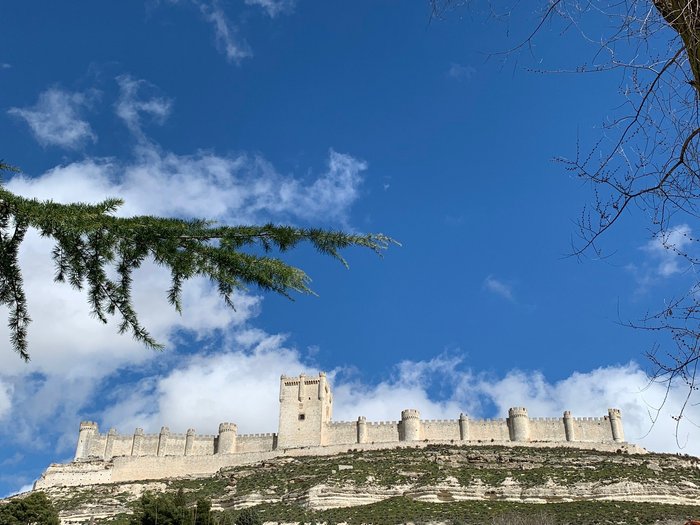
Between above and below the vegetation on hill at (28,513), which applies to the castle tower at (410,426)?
above

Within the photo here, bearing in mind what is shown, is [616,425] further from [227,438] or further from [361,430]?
[227,438]

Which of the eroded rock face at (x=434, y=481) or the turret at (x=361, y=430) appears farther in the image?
the turret at (x=361, y=430)

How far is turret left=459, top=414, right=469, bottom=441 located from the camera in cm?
6294

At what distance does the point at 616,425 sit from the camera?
63125mm

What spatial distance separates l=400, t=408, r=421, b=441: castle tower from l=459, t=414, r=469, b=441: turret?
12.0 feet

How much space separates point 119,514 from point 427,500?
67.5 ft

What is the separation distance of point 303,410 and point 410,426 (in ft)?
33.2

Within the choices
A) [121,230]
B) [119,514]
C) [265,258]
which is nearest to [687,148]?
[265,258]

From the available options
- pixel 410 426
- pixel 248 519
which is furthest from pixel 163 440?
pixel 248 519

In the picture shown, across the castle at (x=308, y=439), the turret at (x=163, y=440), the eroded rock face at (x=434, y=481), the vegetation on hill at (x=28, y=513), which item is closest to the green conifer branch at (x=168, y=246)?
the vegetation on hill at (x=28, y=513)

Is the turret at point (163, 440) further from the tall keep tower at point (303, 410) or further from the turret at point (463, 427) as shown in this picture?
the turret at point (463, 427)

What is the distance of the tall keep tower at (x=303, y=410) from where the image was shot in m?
64.9

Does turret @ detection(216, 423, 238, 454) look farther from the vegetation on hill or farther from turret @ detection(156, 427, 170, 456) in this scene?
the vegetation on hill

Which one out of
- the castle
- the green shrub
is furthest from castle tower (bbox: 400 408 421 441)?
the green shrub
